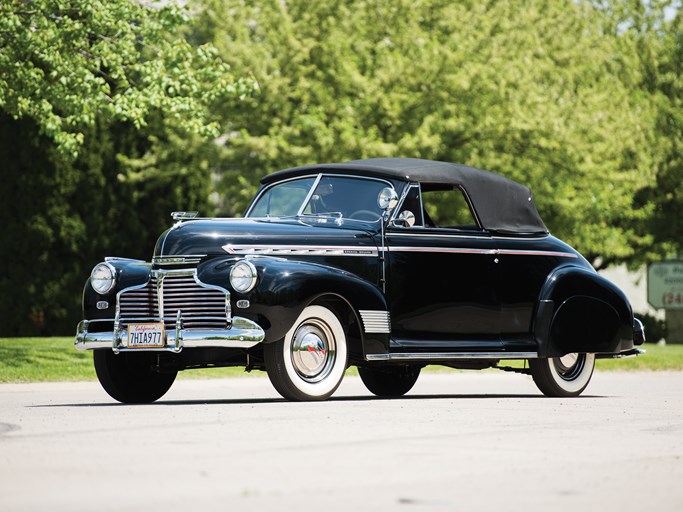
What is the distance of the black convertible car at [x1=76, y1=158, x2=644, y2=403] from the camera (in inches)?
484

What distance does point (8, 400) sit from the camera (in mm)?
14125

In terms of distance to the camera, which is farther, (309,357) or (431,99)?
(431,99)

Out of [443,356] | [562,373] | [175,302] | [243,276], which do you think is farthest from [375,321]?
[562,373]

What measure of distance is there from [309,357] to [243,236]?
1.23 metres

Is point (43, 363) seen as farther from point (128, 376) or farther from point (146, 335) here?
point (146, 335)

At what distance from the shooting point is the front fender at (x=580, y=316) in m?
14.4

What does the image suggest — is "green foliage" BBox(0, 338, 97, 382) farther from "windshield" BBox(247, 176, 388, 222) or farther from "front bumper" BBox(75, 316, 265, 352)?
"front bumper" BBox(75, 316, 265, 352)

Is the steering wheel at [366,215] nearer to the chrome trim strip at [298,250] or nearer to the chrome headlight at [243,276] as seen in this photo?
the chrome trim strip at [298,250]

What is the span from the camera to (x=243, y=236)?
12602 millimetres

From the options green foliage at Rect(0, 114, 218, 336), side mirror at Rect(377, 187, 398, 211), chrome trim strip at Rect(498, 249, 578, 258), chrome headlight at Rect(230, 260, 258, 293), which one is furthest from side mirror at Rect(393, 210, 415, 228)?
green foliage at Rect(0, 114, 218, 336)

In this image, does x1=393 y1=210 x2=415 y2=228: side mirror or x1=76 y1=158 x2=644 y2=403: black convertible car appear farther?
x1=393 y1=210 x2=415 y2=228: side mirror

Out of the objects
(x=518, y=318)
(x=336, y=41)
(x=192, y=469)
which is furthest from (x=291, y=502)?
(x=336, y=41)

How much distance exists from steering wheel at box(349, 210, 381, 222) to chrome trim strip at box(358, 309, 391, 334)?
1051mm

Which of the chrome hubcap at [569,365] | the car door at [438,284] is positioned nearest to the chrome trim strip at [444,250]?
the car door at [438,284]
